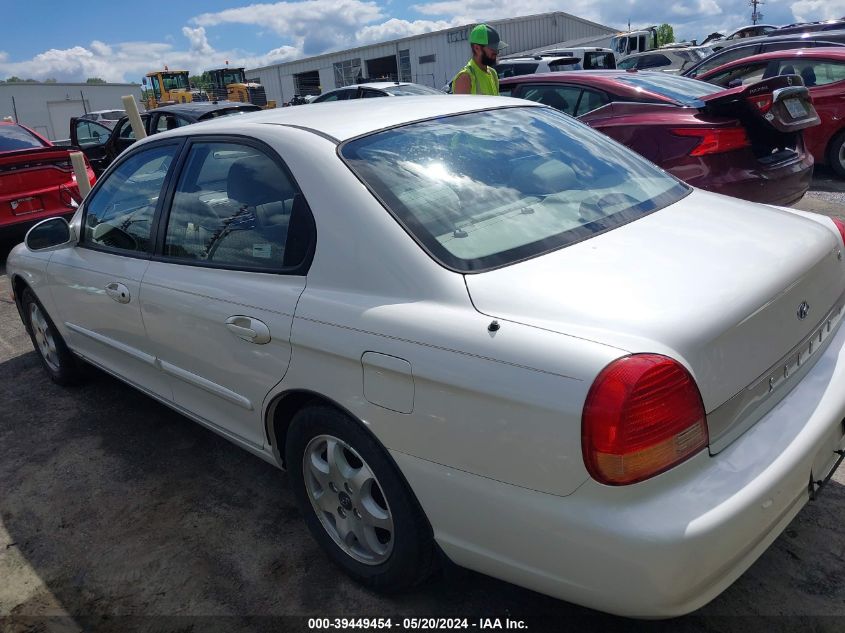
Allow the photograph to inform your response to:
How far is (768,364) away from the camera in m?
1.91

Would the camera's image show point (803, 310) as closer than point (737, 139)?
Yes

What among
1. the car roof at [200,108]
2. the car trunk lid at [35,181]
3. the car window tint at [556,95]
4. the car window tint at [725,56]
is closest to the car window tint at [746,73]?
the car window tint at [725,56]

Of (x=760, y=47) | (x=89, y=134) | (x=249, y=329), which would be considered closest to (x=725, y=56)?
(x=760, y=47)

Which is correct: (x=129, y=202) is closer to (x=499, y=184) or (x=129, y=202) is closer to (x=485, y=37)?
(x=499, y=184)

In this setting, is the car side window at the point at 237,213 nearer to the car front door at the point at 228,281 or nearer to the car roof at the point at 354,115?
the car front door at the point at 228,281

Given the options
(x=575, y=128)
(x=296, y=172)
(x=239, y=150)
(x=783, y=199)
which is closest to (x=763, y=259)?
(x=575, y=128)

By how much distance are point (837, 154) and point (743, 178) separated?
4.64 metres

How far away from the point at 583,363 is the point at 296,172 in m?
1.29

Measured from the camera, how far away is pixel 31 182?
26.0 ft

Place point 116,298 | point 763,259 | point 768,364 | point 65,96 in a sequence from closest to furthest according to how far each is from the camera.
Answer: point 768,364 < point 763,259 < point 116,298 < point 65,96

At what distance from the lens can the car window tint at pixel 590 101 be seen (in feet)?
19.9

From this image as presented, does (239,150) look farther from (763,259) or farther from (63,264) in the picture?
(763,259)

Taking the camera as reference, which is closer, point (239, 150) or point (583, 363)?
point (583, 363)

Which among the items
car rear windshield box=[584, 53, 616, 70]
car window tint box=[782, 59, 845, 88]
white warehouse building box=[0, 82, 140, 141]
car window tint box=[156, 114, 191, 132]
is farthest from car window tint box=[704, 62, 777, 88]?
white warehouse building box=[0, 82, 140, 141]
